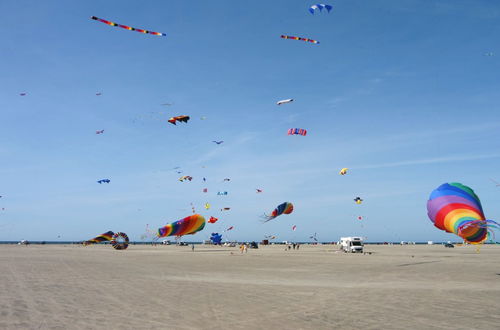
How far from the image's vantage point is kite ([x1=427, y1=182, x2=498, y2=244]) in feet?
118

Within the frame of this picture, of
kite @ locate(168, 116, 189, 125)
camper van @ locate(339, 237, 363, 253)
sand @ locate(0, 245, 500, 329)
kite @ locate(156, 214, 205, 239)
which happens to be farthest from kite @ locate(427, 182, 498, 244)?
kite @ locate(156, 214, 205, 239)

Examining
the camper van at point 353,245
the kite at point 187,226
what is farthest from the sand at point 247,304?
the kite at point 187,226

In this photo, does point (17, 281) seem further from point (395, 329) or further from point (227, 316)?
point (395, 329)

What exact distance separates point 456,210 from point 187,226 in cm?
5220

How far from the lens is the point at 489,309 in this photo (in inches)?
455

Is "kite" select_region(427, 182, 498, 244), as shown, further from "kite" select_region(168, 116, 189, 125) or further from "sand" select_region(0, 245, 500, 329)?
"kite" select_region(168, 116, 189, 125)

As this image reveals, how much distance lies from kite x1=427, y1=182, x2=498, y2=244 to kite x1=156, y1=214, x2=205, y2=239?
1856 inches

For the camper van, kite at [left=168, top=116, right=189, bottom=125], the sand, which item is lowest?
the sand

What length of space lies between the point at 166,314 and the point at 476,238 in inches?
1380

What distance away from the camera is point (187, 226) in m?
77.6

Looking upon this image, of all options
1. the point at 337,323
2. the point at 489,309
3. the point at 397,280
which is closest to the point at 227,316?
the point at 337,323

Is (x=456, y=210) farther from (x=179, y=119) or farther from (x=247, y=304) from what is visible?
(x=247, y=304)

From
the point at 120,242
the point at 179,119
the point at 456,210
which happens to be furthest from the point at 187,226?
the point at 456,210

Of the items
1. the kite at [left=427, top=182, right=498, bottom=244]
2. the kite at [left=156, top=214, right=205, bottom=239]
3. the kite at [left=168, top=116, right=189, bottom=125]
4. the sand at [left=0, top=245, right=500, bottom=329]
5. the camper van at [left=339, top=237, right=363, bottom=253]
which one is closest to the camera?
the sand at [left=0, top=245, right=500, bottom=329]
